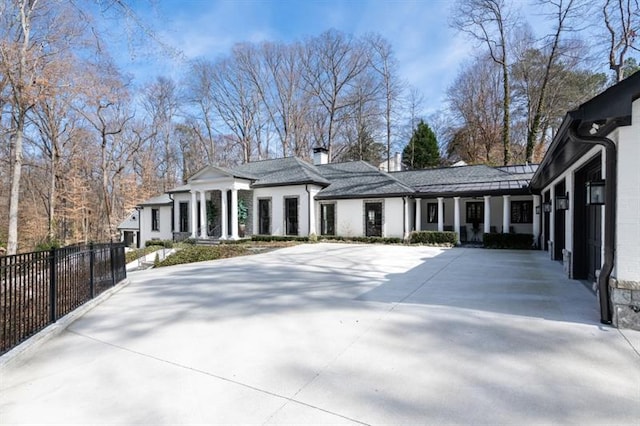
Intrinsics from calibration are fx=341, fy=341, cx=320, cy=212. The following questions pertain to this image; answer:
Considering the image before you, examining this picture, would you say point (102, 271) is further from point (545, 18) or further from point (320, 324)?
point (545, 18)

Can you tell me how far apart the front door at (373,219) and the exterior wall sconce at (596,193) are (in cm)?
1254

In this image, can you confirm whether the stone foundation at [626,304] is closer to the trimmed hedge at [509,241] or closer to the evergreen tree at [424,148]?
the trimmed hedge at [509,241]

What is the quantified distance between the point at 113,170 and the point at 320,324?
2943 cm

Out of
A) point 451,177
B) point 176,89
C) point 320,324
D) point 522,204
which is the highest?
point 176,89

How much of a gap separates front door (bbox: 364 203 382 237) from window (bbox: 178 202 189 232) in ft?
38.0

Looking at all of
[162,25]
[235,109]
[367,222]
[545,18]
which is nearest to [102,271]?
[162,25]

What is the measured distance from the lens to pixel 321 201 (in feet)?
60.7

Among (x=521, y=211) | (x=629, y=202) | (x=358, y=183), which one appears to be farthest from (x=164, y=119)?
(x=629, y=202)

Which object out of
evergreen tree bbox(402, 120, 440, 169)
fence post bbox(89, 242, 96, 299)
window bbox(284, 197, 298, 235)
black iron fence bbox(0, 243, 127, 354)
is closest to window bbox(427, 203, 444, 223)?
window bbox(284, 197, 298, 235)

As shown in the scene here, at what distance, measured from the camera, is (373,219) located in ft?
56.9

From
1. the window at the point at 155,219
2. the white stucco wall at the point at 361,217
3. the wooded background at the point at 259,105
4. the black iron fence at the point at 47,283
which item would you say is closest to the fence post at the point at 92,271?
the black iron fence at the point at 47,283

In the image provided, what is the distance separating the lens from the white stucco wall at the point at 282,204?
18.1 m

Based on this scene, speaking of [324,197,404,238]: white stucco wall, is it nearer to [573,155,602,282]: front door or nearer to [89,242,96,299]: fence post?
[573,155,602,282]: front door

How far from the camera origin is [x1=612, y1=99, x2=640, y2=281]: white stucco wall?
13.0ft
